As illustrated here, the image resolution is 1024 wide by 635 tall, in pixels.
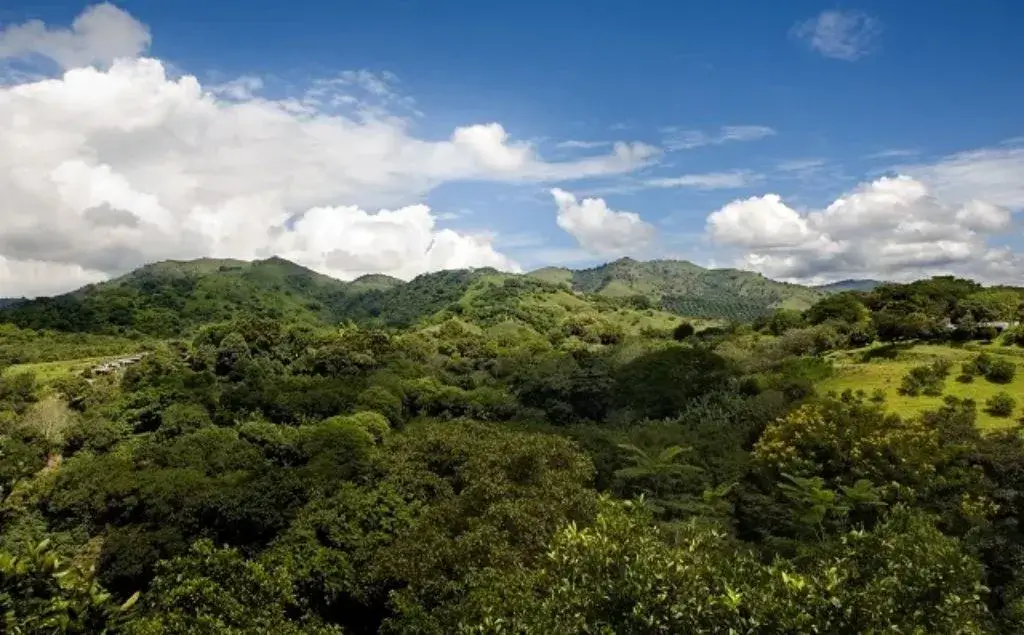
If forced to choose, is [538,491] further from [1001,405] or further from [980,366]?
[980,366]

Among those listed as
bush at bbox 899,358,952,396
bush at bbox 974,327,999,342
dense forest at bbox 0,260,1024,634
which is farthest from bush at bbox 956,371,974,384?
bush at bbox 974,327,999,342

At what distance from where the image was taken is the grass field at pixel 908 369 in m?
49.0

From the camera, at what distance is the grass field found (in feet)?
161

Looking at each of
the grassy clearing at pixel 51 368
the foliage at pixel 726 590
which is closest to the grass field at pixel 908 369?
the foliage at pixel 726 590

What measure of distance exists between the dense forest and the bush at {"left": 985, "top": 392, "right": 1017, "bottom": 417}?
0.94 meters

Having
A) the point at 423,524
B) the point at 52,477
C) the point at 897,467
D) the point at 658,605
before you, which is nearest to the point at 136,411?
the point at 52,477

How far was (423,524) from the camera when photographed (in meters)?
34.3

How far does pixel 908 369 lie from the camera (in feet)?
189

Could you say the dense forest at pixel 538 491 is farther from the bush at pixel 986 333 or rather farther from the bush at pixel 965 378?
the bush at pixel 986 333

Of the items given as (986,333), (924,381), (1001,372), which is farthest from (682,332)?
(1001,372)

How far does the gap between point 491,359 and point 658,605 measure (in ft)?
380

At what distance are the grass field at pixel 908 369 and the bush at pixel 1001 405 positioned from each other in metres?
0.37

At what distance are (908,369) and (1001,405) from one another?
38.2ft

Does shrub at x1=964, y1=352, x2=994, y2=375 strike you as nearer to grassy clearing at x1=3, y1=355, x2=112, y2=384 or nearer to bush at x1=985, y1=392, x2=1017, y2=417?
bush at x1=985, y1=392, x2=1017, y2=417
